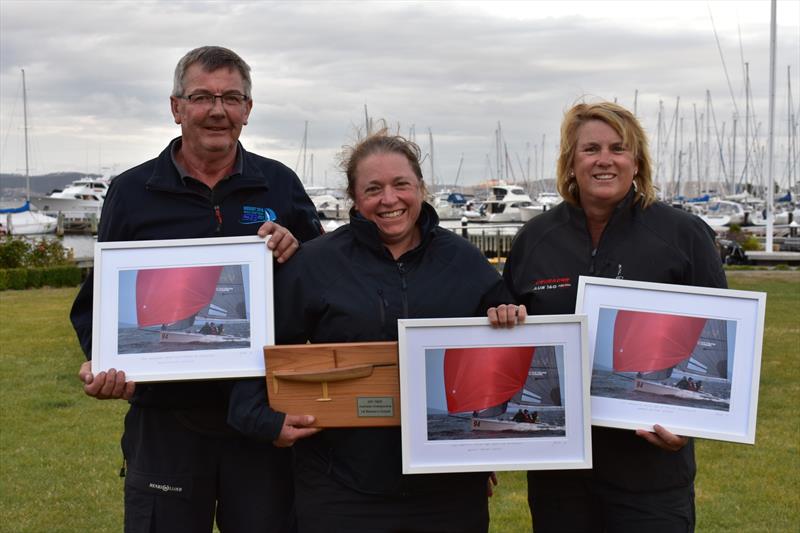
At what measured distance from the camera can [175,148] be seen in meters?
4.26

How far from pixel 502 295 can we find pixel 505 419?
537 mm

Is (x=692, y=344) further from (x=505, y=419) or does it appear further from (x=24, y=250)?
(x=24, y=250)

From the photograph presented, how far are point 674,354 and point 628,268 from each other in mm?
412

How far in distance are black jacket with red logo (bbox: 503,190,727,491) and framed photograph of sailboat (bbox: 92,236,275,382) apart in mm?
1214

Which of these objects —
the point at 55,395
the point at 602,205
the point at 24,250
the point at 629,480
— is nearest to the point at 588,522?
the point at 629,480

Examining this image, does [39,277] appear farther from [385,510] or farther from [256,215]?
[385,510]

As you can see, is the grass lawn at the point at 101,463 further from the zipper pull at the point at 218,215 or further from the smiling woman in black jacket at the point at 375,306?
the zipper pull at the point at 218,215

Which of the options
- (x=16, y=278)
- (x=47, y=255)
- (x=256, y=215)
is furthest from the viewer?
(x=47, y=255)

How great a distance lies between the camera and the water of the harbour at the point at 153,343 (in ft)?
12.7

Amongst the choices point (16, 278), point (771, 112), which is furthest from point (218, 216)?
point (771, 112)

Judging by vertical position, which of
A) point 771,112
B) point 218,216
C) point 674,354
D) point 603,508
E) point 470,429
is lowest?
point 603,508

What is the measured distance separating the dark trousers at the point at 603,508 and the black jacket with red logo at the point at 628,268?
0.13 feet

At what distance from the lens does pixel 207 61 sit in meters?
4.00

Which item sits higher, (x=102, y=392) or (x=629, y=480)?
(x=102, y=392)
